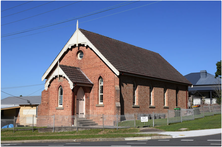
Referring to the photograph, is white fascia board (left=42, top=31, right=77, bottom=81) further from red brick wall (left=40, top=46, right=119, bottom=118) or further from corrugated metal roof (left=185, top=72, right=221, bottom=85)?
corrugated metal roof (left=185, top=72, right=221, bottom=85)

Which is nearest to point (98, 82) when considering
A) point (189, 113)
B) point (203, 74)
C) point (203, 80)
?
point (189, 113)

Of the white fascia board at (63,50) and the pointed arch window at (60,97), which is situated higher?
the white fascia board at (63,50)

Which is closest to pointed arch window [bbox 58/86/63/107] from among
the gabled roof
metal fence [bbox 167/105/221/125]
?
the gabled roof

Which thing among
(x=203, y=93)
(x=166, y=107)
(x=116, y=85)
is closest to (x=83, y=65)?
(x=116, y=85)

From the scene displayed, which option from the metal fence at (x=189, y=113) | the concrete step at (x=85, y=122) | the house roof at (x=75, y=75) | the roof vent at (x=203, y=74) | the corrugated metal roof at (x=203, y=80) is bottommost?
the concrete step at (x=85, y=122)

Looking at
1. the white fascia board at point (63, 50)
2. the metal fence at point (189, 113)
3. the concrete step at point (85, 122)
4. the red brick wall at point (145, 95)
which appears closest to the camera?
the concrete step at point (85, 122)

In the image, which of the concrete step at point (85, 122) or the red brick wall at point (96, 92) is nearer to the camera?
the concrete step at point (85, 122)

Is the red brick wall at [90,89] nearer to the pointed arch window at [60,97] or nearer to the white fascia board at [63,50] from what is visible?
the pointed arch window at [60,97]

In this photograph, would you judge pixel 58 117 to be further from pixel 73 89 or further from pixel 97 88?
pixel 97 88

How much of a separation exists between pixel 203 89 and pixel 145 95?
28.4m

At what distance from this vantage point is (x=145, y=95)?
1145 inches

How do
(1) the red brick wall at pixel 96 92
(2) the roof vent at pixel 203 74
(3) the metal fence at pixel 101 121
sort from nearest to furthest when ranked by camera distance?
(3) the metal fence at pixel 101 121 → (1) the red brick wall at pixel 96 92 → (2) the roof vent at pixel 203 74

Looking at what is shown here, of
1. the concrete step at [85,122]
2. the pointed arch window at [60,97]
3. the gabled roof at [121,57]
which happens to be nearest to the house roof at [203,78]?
the gabled roof at [121,57]

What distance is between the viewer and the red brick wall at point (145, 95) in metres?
26.2
